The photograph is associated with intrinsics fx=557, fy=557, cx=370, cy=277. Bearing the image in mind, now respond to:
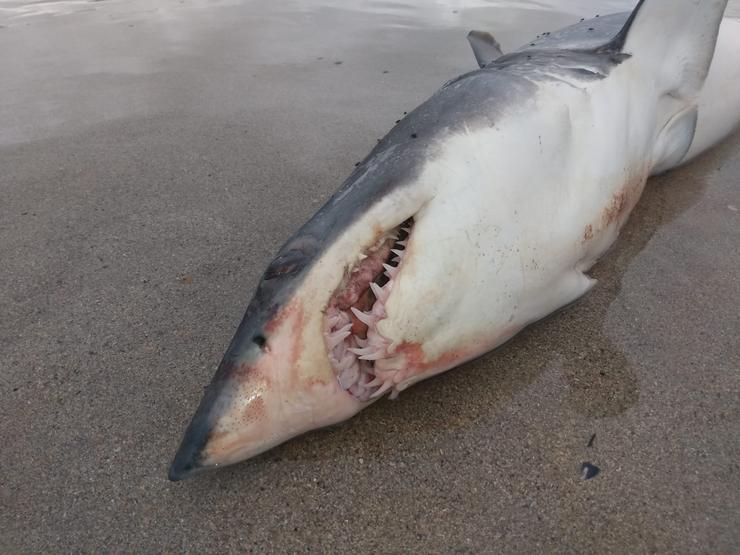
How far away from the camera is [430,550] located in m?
1.16

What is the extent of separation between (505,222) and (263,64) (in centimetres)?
327

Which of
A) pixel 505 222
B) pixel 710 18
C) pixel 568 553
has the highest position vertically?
pixel 710 18

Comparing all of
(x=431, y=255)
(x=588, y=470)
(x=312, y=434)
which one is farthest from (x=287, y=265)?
(x=588, y=470)

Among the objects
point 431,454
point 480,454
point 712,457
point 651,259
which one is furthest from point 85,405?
point 651,259

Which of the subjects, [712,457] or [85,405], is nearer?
[712,457]

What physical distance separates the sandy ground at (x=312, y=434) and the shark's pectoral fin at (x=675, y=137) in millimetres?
208

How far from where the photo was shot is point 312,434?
4.49 feet

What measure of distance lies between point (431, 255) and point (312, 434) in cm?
53

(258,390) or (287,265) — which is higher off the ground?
(287,265)

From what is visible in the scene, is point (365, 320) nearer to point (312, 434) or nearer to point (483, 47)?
point (312, 434)

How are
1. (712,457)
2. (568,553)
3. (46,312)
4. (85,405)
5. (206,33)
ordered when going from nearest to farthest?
(568,553) → (712,457) → (85,405) → (46,312) → (206,33)

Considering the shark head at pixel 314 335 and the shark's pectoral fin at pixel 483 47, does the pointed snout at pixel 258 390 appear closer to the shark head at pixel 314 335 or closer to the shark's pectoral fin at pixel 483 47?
the shark head at pixel 314 335

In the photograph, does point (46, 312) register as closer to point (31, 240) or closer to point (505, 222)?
point (31, 240)

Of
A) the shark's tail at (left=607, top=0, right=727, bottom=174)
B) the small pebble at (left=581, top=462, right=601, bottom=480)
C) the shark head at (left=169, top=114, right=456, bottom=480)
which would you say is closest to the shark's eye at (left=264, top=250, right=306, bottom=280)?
the shark head at (left=169, top=114, right=456, bottom=480)
